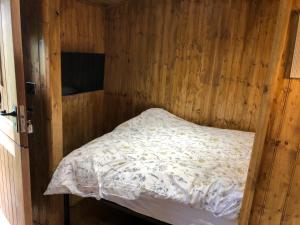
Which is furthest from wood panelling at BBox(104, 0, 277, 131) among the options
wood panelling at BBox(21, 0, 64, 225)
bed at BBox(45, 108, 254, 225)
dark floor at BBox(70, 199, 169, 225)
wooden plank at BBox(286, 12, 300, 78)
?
wooden plank at BBox(286, 12, 300, 78)

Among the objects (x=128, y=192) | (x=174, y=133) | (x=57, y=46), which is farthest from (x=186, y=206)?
(x=57, y=46)

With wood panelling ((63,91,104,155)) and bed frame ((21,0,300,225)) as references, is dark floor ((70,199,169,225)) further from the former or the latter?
wood panelling ((63,91,104,155))

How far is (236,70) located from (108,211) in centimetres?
213

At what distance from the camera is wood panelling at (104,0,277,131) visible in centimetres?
273

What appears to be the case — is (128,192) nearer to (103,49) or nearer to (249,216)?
(249,216)

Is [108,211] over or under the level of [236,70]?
under

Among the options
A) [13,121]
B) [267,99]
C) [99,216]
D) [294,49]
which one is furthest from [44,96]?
[294,49]

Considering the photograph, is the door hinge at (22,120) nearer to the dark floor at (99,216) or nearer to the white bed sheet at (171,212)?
the white bed sheet at (171,212)

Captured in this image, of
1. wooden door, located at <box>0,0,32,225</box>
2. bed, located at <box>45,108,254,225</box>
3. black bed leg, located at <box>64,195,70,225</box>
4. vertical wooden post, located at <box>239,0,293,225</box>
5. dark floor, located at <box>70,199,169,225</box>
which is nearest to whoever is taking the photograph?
vertical wooden post, located at <box>239,0,293,225</box>

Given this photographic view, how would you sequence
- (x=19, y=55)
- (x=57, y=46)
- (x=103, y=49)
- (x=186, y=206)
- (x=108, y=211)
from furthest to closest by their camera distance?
(x=103, y=49) → (x=108, y=211) → (x=57, y=46) → (x=186, y=206) → (x=19, y=55)

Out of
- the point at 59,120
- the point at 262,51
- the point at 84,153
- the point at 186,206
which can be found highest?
the point at 262,51

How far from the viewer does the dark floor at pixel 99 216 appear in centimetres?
234

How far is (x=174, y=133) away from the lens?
8.48 feet

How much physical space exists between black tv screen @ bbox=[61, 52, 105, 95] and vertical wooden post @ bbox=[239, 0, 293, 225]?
2050mm
